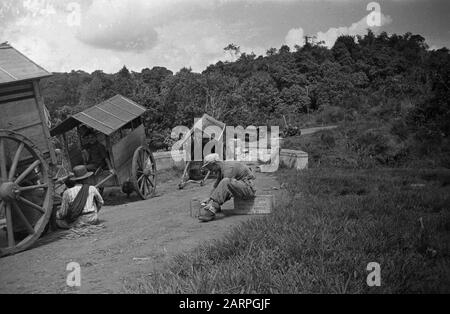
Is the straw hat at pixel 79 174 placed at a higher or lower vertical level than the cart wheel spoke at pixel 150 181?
higher

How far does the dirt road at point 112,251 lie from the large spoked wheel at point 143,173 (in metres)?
1.88

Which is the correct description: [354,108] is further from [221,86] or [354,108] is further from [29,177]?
[29,177]

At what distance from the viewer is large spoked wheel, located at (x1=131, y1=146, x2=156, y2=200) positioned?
411 inches

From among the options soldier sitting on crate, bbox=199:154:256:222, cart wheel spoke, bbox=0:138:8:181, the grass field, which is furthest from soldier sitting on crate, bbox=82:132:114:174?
the grass field

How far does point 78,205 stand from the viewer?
706 centimetres

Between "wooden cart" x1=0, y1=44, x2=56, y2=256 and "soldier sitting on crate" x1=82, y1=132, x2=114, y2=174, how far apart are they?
10.5 ft

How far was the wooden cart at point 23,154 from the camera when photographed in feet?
19.2

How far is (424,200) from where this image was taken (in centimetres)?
631

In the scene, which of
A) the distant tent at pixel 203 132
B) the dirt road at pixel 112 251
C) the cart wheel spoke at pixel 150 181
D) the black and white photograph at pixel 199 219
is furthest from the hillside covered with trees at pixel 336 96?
the dirt road at pixel 112 251

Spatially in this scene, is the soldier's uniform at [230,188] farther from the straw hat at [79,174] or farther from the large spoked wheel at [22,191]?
the large spoked wheel at [22,191]

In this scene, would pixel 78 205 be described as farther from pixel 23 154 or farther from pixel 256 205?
pixel 256 205

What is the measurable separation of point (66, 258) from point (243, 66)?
2478 inches

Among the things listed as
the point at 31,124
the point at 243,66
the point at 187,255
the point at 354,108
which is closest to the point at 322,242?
the point at 187,255

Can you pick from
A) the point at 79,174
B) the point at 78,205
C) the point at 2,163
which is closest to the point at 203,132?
the point at 79,174
